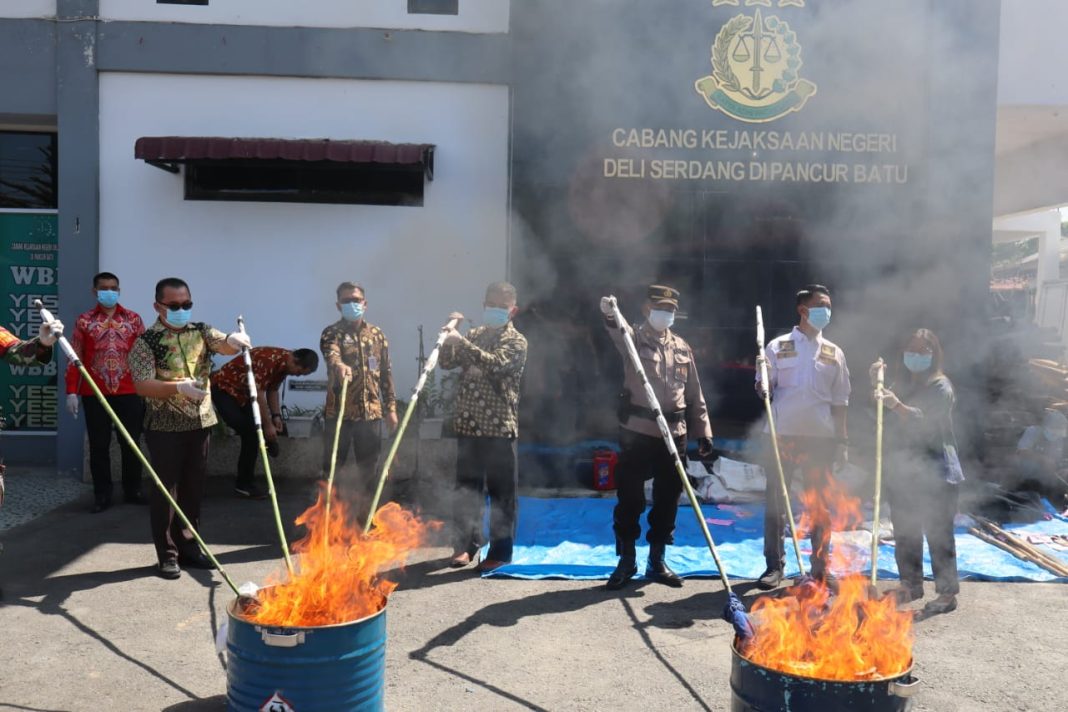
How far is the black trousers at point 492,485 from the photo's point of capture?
5.54 meters

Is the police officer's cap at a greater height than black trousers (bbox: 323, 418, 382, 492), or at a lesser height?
greater

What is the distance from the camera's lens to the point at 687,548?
6.04 meters

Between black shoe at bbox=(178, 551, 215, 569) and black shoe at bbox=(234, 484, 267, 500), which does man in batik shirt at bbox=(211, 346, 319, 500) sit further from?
black shoe at bbox=(178, 551, 215, 569)

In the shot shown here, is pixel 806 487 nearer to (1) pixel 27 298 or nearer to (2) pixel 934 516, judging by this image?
(2) pixel 934 516

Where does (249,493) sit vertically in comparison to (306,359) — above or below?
below

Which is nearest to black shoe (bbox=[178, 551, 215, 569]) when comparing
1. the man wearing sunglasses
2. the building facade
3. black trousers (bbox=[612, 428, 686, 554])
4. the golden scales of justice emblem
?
the man wearing sunglasses

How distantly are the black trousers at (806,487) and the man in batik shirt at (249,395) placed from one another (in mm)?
3567

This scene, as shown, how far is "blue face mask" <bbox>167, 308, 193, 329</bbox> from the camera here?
5113mm

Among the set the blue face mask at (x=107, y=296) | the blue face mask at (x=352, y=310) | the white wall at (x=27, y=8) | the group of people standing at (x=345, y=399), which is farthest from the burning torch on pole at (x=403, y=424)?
the white wall at (x=27, y=8)

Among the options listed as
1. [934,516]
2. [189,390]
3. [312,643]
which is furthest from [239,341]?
[934,516]

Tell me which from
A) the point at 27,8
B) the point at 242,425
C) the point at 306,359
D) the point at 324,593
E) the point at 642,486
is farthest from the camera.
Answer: the point at 27,8

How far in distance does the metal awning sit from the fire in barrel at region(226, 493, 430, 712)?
451 cm

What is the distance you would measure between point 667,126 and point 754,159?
0.80 metres

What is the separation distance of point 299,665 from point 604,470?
4.63 m
